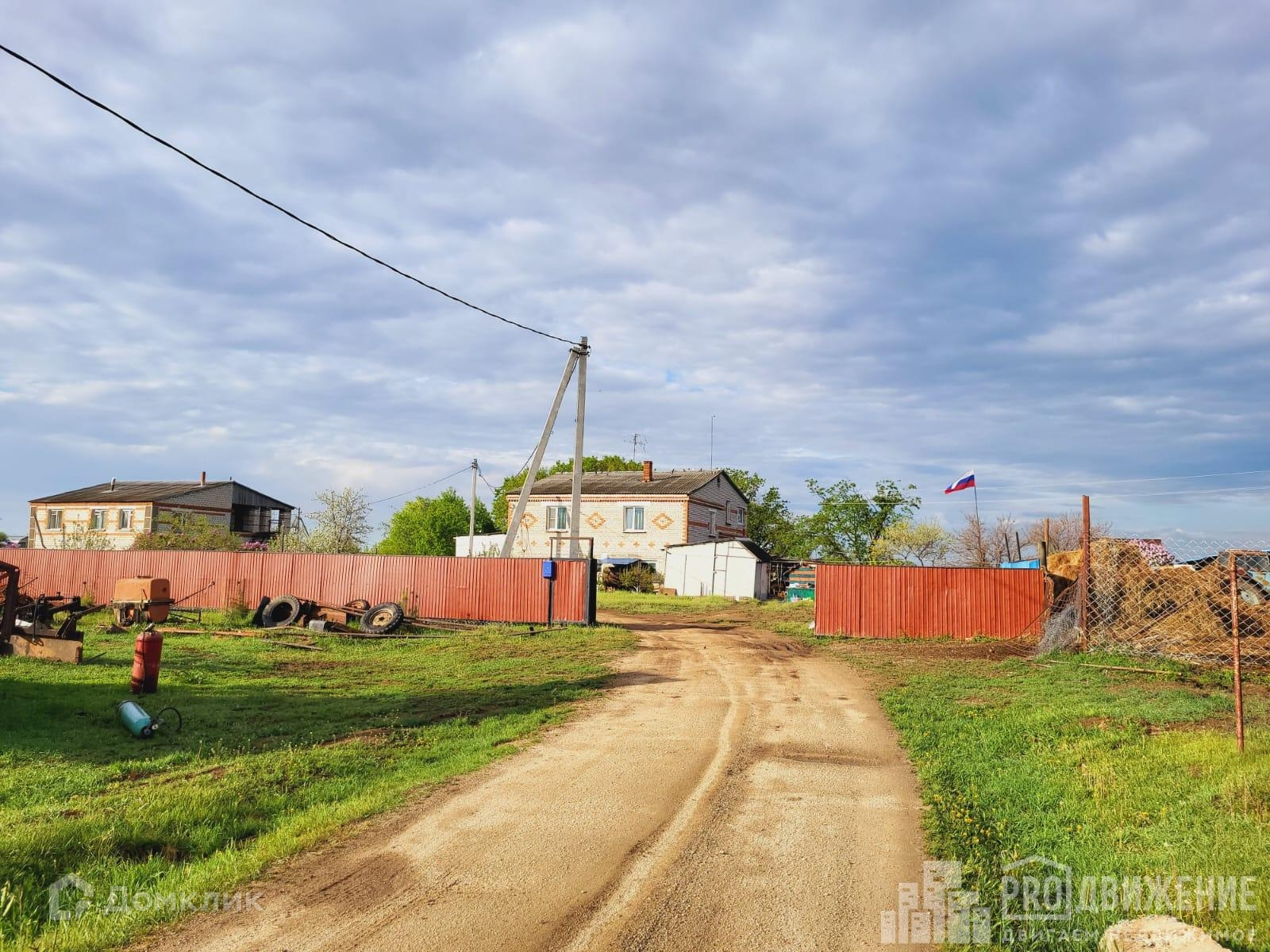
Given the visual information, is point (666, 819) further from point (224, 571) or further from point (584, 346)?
point (224, 571)

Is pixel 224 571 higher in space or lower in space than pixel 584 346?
lower

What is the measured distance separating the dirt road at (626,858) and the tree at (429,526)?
199 feet

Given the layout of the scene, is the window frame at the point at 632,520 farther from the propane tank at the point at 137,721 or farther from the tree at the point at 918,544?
the propane tank at the point at 137,721

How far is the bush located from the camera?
4688 centimetres

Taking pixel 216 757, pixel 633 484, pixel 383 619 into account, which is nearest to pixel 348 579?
pixel 383 619

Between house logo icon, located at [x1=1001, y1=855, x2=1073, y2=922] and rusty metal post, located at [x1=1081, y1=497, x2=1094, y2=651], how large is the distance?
13.4 meters

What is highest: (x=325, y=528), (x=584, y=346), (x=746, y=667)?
(x=584, y=346)

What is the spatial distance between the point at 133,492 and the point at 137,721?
62909 mm

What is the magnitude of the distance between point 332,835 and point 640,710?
20.1ft

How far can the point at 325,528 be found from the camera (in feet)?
185

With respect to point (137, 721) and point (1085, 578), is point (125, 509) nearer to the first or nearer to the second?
point (137, 721)

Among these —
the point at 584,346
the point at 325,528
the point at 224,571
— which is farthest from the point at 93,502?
the point at 584,346

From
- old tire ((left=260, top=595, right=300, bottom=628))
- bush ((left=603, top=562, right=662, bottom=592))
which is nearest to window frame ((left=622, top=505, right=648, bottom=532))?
bush ((left=603, top=562, right=662, bottom=592))

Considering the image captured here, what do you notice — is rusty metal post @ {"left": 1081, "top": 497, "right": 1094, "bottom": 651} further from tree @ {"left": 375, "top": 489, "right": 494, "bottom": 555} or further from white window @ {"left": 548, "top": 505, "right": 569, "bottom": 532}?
tree @ {"left": 375, "top": 489, "right": 494, "bottom": 555}
